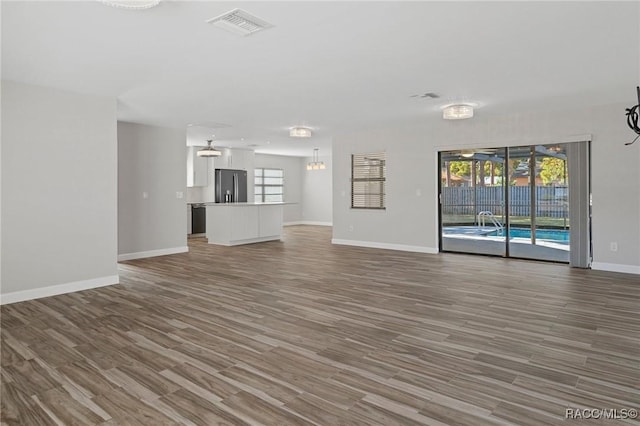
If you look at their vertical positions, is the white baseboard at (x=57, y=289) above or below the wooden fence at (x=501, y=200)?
below

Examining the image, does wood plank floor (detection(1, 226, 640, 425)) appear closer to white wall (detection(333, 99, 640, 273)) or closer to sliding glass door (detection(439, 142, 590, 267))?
white wall (detection(333, 99, 640, 273))

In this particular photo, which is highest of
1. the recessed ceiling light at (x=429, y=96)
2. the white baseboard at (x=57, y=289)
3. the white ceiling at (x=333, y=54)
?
the recessed ceiling light at (x=429, y=96)

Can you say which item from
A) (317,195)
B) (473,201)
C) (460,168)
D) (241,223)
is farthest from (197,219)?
(473,201)

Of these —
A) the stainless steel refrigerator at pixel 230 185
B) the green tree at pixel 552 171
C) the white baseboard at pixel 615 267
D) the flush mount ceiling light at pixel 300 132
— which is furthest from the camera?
the stainless steel refrigerator at pixel 230 185

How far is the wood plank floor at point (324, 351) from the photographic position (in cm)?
221

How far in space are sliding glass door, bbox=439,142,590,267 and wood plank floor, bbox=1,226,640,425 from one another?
1.49m

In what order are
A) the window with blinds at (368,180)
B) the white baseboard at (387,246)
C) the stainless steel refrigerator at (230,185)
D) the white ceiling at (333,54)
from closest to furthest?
the white ceiling at (333,54) → the white baseboard at (387,246) → the window with blinds at (368,180) → the stainless steel refrigerator at (230,185)

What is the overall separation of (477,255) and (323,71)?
4.89 metres

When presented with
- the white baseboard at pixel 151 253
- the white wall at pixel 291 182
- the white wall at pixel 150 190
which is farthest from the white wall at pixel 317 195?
the white baseboard at pixel 151 253

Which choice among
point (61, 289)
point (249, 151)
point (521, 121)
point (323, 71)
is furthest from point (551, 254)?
point (249, 151)

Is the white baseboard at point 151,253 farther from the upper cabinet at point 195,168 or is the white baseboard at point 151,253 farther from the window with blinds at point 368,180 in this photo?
the window with blinds at point 368,180

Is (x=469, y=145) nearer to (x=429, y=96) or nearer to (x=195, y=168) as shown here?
(x=429, y=96)

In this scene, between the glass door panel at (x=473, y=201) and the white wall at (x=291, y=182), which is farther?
Answer: the white wall at (x=291, y=182)

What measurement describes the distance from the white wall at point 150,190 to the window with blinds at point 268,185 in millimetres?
5730
